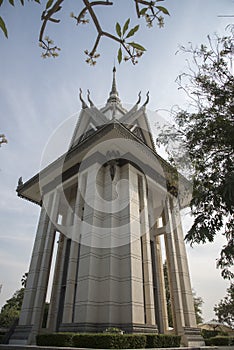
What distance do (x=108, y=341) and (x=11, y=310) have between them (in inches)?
1311

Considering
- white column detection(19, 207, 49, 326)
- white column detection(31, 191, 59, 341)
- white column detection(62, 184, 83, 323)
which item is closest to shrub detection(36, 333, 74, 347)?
white column detection(62, 184, 83, 323)

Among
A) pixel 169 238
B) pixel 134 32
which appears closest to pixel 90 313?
pixel 169 238

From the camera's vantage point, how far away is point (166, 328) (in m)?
13.4

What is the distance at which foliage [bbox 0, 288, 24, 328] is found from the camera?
32.2 m

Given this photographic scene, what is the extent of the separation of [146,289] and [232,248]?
765 cm

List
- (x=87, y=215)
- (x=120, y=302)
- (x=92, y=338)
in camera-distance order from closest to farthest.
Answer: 1. (x=92, y=338)
2. (x=120, y=302)
3. (x=87, y=215)

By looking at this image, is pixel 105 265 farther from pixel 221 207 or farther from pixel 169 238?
pixel 221 207

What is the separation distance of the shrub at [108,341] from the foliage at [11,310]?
26709mm

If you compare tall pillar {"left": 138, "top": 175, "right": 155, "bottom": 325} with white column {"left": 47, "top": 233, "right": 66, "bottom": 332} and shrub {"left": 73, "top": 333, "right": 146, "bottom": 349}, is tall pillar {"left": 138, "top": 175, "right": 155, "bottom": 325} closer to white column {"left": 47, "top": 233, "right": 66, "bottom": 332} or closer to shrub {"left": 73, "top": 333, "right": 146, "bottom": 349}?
shrub {"left": 73, "top": 333, "right": 146, "bottom": 349}

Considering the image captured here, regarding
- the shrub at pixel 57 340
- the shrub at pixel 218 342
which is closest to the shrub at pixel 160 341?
the shrub at pixel 57 340

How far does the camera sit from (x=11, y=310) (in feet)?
113

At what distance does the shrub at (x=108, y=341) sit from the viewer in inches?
301

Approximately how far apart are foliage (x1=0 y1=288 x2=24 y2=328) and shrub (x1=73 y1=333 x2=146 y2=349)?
2671 cm

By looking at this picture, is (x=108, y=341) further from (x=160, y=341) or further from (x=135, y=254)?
(x=135, y=254)
